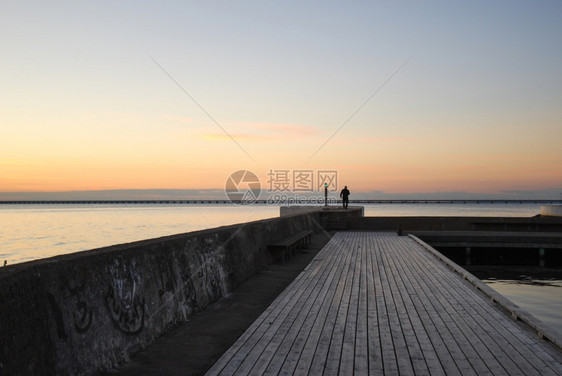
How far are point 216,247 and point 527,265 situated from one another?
18063 mm

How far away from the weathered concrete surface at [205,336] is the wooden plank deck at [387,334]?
220mm

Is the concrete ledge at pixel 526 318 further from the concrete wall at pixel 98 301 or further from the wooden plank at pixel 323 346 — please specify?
the concrete wall at pixel 98 301

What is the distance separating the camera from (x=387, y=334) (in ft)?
21.1

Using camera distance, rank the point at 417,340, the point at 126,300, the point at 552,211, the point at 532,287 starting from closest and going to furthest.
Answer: the point at 126,300, the point at 417,340, the point at 532,287, the point at 552,211

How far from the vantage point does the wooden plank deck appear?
17.0 feet

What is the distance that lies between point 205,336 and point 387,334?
236 centimetres

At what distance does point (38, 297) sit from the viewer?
4277 millimetres

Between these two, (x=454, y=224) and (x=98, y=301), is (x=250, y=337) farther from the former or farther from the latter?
(x=454, y=224)

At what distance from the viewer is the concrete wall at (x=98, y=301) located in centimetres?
399

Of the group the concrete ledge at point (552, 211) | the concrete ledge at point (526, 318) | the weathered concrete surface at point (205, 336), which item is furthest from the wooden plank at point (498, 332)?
the concrete ledge at point (552, 211)

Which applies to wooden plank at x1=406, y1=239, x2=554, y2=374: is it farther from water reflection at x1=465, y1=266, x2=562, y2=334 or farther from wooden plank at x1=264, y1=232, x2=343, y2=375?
water reflection at x1=465, y1=266, x2=562, y2=334

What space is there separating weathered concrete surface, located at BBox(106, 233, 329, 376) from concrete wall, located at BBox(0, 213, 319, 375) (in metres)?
0.16

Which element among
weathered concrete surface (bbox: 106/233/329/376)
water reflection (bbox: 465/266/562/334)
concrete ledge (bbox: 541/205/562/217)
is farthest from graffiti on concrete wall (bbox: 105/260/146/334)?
concrete ledge (bbox: 541/205/562/217)

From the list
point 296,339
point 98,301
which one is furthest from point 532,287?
point 98,301
